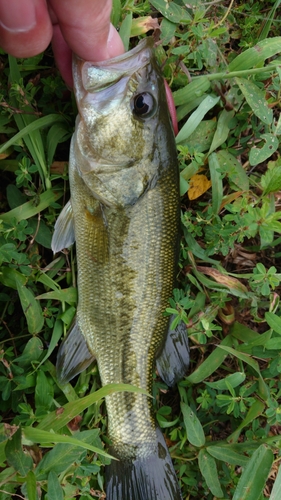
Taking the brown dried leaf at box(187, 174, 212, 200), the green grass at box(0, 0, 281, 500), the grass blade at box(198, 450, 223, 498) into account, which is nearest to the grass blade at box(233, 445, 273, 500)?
the green grass at box(0, 0, 281, 500)

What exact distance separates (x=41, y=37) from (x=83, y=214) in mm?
795

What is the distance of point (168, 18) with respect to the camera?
2.19 metres

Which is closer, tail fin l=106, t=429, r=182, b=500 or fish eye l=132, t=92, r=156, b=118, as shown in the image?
fish eye l=132, t=92, r=156, b=118

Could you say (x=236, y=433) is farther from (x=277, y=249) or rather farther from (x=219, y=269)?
(x=277, y=249)

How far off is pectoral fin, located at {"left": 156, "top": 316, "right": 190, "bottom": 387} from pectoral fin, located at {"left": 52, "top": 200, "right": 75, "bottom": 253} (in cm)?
71

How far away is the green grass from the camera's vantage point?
2.10 m

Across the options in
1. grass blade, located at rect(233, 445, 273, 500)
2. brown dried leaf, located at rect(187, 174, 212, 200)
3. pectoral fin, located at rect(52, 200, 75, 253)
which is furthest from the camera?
brown dried leaf, located at rect(187, 174, 212, 200)

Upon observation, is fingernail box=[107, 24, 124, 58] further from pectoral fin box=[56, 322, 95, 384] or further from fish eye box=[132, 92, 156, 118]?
pectoral fin box=[56, 322, 95, 384]

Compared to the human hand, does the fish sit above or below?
below

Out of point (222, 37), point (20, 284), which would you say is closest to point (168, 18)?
point (222, 37)

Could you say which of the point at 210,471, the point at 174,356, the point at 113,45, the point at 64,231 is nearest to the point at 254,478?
the point at 210,471

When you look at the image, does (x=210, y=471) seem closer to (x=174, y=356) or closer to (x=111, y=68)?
(x=174, y=356)

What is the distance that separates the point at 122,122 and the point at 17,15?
0.59m

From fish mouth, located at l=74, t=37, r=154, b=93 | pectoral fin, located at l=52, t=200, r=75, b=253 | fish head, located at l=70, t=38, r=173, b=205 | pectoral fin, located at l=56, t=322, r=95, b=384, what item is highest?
fish mouth, located at l=74, t=37, r=154, b=93
